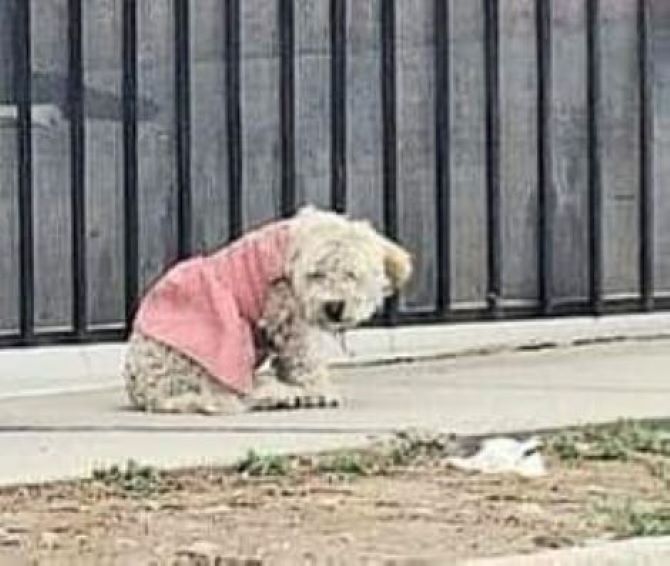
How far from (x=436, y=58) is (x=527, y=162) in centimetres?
86

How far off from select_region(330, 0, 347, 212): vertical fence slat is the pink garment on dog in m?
2.75

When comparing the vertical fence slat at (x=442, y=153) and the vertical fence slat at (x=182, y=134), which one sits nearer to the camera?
the vertical fence slat at (x=182, y=134)

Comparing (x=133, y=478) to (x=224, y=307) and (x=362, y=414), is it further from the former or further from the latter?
(x=362, y=414)

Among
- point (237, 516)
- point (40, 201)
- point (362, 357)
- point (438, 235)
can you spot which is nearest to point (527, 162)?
point (438, 235)

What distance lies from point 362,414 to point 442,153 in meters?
3.46

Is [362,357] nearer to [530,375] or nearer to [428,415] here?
[530,375]

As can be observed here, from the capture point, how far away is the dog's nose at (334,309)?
11024mm

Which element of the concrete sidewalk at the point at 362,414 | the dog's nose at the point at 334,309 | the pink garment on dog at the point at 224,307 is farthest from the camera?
the pink garment on dog at the point at 224,307

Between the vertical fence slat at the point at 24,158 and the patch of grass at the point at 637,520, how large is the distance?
4.88m

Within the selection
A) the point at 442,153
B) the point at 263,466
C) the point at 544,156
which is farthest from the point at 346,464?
the point at 544,156

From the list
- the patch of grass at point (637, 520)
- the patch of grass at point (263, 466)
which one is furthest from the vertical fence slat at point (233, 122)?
the patch of grass at point (637, 520)

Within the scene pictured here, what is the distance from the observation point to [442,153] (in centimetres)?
1446

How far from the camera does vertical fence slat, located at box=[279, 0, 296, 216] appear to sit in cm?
1390

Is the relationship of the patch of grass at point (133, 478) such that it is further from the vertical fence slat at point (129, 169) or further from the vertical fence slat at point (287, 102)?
the vertical fence slat at point (287, 102)
